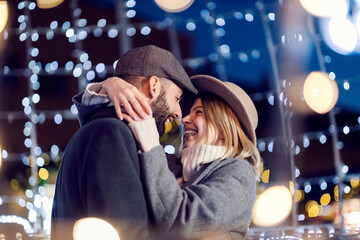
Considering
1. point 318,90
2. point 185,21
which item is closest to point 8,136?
point 185,21

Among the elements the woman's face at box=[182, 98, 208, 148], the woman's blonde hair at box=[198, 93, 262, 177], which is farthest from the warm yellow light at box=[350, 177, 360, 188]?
the woman's face at box=[182, 98, 208, 148]

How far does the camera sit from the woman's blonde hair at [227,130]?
1.29m

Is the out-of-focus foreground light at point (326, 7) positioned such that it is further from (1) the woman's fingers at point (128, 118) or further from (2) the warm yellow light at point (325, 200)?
(1) the woman's fingers at point (128, 118)

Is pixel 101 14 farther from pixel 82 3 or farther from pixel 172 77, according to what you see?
pixel 172 77

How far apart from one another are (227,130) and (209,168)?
0.61ft

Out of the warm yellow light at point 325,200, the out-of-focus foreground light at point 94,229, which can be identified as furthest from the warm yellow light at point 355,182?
the out-of-focus foreground light at point 94,229

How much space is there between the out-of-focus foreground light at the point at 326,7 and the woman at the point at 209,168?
671 mm

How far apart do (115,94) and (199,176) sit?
1.02ft

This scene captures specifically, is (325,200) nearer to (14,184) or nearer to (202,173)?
(202,173)

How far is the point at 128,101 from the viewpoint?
40.3 inches

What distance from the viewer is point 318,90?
184cm

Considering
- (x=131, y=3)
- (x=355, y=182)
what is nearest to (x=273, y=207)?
(x=355, y=182)

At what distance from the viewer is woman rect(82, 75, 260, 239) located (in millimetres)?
947

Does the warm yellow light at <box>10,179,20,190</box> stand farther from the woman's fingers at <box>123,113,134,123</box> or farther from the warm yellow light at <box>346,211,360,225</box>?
the woman's fingers at <box>123,113,134,123</box>
